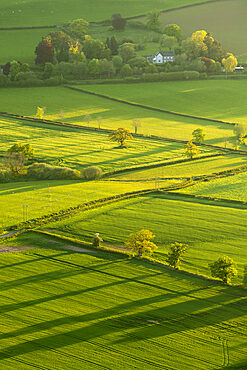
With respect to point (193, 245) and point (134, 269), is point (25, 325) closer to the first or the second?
point (134, 269)

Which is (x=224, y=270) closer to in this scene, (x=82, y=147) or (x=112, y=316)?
(x=112, y=316)

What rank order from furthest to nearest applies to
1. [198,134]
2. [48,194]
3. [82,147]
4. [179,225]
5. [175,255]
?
1. [198,134]
2. [82,147]
3. [48,194]
4. [179,225]
5. [175,255]

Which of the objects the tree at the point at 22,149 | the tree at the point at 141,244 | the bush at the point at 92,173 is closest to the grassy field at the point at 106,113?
the tree at the point at 22,149

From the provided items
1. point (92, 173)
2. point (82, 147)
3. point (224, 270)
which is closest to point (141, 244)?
point (224, 270)

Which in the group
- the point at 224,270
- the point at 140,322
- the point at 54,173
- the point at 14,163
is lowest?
the point at 140,322

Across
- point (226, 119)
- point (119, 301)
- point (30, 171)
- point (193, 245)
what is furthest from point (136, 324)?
point (226, 119)

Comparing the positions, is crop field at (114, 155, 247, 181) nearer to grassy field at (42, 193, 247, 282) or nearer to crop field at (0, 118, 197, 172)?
crop field at (0, 118, 197, 172)

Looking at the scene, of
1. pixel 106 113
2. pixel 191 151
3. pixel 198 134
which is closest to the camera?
pixel 191 151

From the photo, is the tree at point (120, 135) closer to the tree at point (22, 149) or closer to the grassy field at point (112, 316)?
the tree at point (22, 149)
